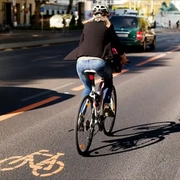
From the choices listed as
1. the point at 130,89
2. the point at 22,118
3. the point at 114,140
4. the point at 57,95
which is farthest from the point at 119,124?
the point at 130,89

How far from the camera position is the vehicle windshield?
2277cm

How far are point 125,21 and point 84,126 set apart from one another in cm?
1810

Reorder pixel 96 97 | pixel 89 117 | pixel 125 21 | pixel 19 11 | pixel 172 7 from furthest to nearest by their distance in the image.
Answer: pixel 172 7 < pixel 19 11 < pixel 125 21 < pixel 96 97 < pixel 89 117

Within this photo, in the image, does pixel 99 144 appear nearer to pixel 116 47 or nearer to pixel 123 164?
pixel 123 164

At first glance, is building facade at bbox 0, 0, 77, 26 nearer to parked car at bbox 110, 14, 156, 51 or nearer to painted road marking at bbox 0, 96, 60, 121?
parked car at bbox 110, 14, 156, 51

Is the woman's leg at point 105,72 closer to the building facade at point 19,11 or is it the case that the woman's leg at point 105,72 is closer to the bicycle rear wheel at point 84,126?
the bicycle rear wheel at point 84,126

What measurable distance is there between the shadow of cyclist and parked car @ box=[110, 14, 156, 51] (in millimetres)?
15289

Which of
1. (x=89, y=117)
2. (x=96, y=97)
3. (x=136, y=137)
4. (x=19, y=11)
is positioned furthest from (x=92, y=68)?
(x=19, y=11)

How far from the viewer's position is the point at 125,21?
909 inches

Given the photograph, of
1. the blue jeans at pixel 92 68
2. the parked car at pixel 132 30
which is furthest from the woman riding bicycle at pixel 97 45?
the parked car at pixel 132 30

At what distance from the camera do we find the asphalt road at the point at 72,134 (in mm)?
5059

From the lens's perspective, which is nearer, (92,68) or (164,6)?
(92,68)

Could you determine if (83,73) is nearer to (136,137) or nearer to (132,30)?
(136,137)

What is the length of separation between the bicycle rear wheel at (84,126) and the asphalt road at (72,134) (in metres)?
0.14
